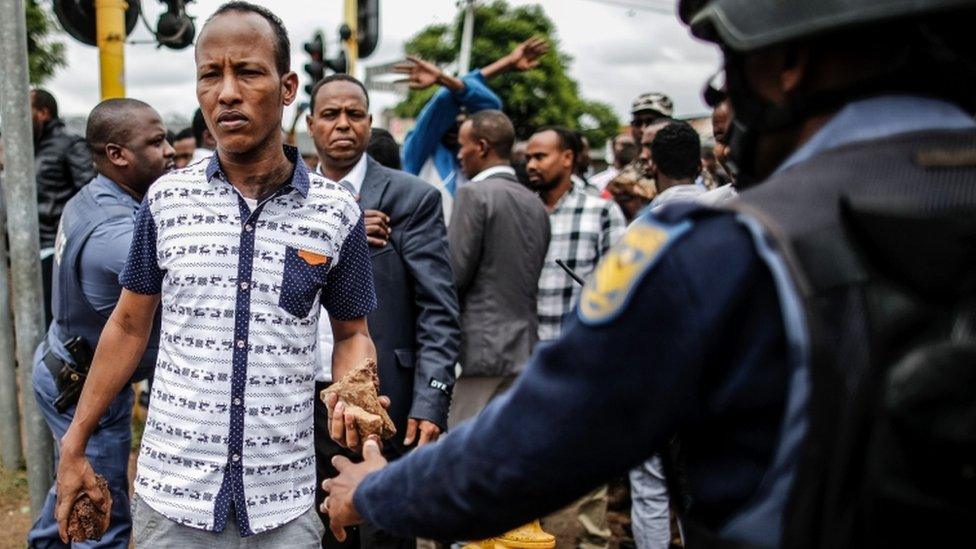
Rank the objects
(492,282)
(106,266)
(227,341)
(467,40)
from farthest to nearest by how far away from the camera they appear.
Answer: (467,40) → (492,282) → (106,266) → (227,341)

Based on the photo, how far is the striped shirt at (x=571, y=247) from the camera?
500cm

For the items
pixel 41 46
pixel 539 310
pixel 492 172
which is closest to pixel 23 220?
pixel 492 172

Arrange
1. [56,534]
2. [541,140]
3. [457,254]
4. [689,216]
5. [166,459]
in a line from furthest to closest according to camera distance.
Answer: [541,140] < [457,254] < [56,534] < [166,459] < [689,216]

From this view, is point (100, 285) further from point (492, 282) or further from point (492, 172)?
point (492, 172)

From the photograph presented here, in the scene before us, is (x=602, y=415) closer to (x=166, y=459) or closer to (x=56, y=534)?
(x=166, y=459)

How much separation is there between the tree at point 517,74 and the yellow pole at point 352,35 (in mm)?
28843

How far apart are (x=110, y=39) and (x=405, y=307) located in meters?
3.52

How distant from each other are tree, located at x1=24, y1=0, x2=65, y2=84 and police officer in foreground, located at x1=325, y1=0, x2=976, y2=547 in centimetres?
1949

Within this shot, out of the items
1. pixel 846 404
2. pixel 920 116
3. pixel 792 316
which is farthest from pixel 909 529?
pixel 920 116

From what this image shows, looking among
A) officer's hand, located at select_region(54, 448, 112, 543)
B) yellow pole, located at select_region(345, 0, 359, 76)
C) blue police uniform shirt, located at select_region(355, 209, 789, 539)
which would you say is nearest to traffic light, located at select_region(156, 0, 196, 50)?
yellow pole, located at select_region(345, 0, 359, 76)

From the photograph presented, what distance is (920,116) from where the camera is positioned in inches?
48.3

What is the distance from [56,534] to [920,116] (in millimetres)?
3806

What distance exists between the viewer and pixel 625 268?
1238mm

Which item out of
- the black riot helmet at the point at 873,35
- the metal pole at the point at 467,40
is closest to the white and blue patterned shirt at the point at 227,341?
the black riot helmet at the point at 873,35
